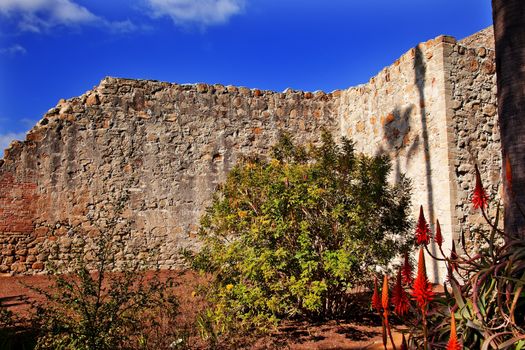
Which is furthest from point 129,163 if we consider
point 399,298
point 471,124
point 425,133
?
point 399,298

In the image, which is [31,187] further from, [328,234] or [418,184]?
[418,184]

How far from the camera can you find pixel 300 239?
16.8ft

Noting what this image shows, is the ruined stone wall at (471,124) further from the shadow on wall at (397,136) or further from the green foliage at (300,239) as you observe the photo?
the green foliage at (300,239)

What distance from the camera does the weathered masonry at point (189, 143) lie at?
761 cm

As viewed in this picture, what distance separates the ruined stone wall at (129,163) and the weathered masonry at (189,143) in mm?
21

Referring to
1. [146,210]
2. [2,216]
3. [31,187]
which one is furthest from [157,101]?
[2,216]

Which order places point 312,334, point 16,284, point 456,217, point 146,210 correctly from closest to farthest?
point 312,334, point 456,217, point 16,284, point 146,210

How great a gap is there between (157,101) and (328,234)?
6.03 meters

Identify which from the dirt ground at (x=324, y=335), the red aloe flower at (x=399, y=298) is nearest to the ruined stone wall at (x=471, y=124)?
the dirt ground at (x=324, y=335)

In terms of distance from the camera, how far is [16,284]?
27.5 feet

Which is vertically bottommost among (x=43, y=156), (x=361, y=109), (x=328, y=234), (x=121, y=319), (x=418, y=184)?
(x=121, y=319)

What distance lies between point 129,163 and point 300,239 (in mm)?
5712

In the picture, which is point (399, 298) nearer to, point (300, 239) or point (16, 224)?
point (300, 239)

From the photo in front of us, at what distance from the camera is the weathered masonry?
25.0 feet
